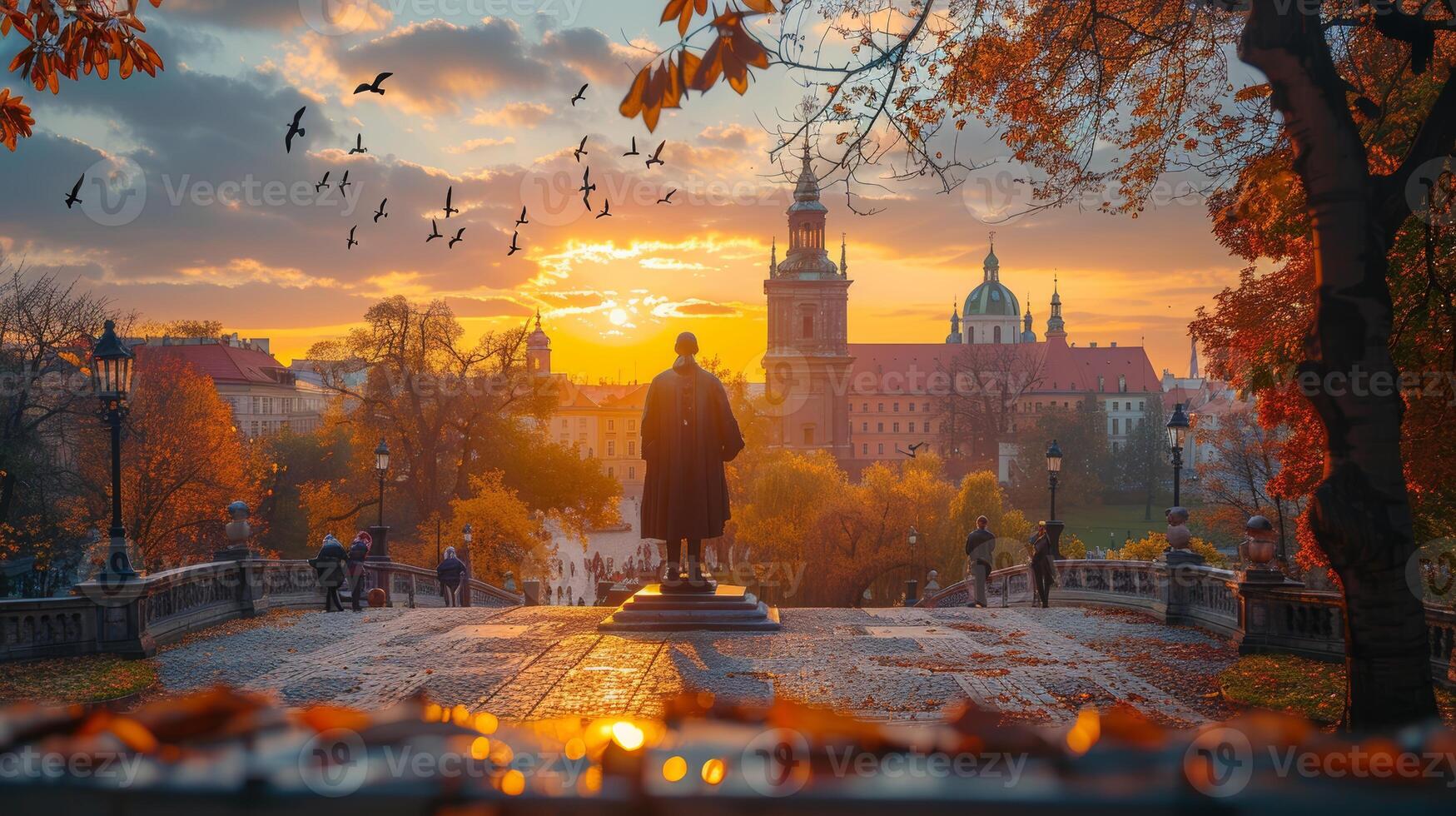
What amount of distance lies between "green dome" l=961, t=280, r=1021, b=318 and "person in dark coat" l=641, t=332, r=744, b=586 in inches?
6454

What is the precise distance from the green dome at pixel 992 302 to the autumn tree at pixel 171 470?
139707 millimetres

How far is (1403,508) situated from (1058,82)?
5277mm

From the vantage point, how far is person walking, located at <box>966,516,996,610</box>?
20266mm

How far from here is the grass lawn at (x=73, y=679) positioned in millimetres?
9391

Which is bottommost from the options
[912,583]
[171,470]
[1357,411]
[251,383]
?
[912,583]

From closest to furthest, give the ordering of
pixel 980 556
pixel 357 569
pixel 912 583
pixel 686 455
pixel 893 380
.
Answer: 1. pixel 686 455
2. pixel 357 569
3. pixel 980 556
4. pixel 912 583
5. pixel 893 380

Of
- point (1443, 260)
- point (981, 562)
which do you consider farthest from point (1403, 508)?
point (981, 562)

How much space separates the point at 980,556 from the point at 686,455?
31.4ft

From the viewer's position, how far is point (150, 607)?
12.9 meters
